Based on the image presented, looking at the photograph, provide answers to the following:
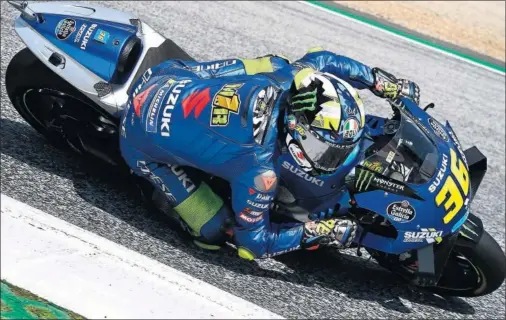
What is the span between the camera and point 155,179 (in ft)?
14.4

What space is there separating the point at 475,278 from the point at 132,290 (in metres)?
2.10

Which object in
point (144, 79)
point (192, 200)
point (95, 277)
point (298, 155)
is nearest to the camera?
point (95, 277)

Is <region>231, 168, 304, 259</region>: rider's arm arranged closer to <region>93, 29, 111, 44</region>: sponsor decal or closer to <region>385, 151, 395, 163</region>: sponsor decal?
<region>385, 151, 395, 163</region>: sponsor decal

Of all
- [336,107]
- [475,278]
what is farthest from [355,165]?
[475,278]

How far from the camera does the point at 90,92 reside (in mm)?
4512

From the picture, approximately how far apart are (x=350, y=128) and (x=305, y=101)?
0.91ft

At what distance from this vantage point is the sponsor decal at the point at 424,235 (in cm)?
400

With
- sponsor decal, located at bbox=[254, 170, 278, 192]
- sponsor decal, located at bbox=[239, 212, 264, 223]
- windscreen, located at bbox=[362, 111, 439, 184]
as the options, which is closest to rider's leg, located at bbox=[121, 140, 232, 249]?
sponsor decal, located at bbox=[239, 212, 264, 223]

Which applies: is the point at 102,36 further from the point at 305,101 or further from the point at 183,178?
the point at 305,101

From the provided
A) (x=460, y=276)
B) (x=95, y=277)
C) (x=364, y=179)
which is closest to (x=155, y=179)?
(x=95, y=277)

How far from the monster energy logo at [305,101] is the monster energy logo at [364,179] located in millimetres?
498

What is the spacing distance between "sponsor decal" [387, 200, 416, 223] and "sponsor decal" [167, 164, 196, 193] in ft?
3.82

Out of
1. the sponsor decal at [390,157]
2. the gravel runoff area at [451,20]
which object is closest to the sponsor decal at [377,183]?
the sponsor decal at [390,157]

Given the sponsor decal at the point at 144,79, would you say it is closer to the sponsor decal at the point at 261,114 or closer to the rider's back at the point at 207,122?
the rider's back at the point at 207,122
